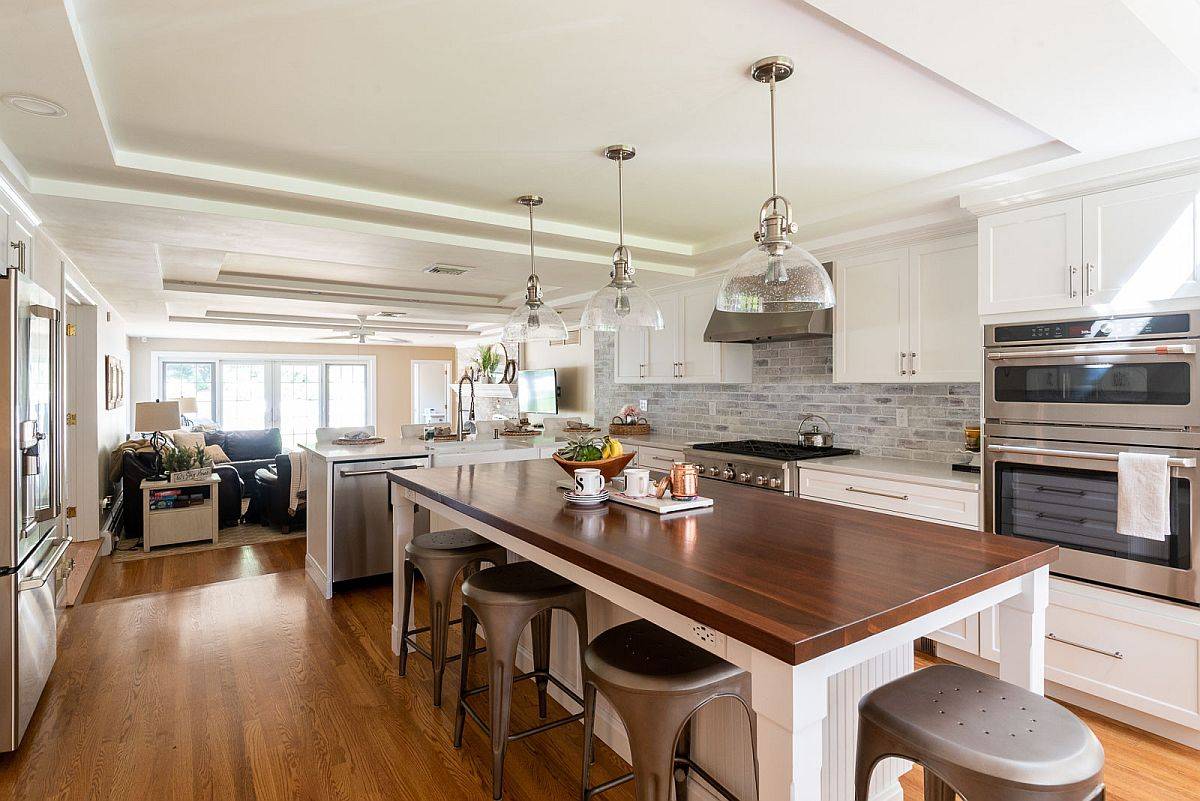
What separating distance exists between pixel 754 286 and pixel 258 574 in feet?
14.0

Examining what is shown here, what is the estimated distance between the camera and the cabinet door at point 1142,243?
90.2 inches

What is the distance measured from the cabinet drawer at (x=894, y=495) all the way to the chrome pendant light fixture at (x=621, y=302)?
1.52 metres

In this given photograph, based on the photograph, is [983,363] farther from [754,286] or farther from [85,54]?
[85,54]

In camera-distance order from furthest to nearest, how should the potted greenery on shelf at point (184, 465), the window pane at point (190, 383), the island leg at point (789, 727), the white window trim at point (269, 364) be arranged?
the window pane at point (190, 383) < the white window trim at point (269, 364) < the potted greenery on shelf at point (184, 465) < the island leg at point (789, 727)

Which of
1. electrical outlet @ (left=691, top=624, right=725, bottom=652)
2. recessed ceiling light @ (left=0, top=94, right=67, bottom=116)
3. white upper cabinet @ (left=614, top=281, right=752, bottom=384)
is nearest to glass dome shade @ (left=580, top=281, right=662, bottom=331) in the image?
electrical outlet @ (left=691, top=624, right=725, bottom=652)

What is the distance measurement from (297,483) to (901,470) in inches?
185

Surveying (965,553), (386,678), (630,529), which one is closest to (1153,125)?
(965,553)

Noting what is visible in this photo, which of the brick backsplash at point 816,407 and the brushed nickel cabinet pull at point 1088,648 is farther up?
the brick backsplash at point 816,407

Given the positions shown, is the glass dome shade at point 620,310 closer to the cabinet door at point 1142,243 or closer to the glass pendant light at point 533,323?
the glass pendant light at point 533,323

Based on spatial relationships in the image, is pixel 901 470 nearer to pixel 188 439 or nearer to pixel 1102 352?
pixel 1102 352

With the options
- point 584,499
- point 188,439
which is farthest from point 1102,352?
point 188,439

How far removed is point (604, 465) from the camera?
93.7 inches

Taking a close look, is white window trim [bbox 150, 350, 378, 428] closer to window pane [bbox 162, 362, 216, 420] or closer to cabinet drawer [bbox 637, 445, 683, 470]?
window pane [bbox 162, 362, 216, 420]

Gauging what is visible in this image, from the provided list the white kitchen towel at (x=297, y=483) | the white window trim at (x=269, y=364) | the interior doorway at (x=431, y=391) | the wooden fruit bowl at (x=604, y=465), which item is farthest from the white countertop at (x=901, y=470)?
Result: the white window trim at (x=269, y=364)
